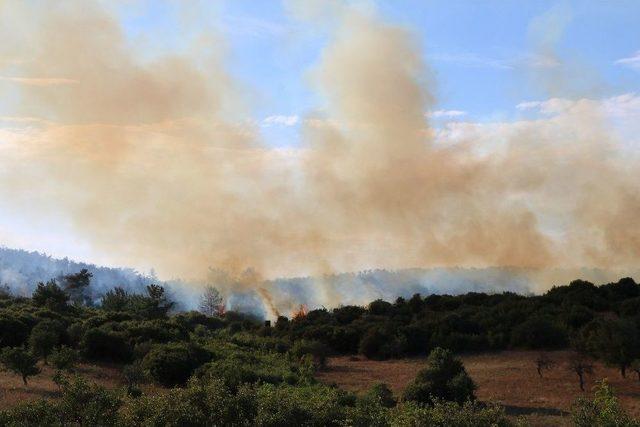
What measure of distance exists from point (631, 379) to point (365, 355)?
21441mm

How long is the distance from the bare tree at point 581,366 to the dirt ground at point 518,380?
40cm

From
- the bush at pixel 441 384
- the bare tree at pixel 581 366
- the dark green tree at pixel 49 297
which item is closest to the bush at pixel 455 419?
the bush at pixel 441 384

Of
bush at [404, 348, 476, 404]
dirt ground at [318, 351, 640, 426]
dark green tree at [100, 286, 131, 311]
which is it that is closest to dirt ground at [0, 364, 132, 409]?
dirt ground at [318, 351, 640, 426]

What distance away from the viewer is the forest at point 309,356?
1844 cm

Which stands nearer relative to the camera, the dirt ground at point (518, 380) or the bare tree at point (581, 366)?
the dirt ground at point (518, 380)

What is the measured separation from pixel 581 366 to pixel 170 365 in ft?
73.2

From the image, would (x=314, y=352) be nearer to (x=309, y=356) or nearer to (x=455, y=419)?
(x=309, y=356)

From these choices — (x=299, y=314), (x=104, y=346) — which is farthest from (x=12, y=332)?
(x=299, y=314)

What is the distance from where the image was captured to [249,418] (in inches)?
733

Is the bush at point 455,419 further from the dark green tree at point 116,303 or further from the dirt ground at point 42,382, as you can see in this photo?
the dark green tree at point 116,303

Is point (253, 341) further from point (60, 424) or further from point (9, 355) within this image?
point (60, 424)

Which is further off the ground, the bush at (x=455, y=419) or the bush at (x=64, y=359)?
the bush at (x=64, y=359)

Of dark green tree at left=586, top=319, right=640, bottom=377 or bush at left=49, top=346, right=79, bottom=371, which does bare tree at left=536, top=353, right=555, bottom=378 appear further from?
bush at left=49, top=346, right=79, bottom=371

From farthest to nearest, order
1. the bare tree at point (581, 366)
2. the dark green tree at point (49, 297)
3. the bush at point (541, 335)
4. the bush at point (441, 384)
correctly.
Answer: the dark green tree at point (49, 297)
the bush at point (541, 335)
the bare tree at point (581, 366)
the bush at point (441, 384)
